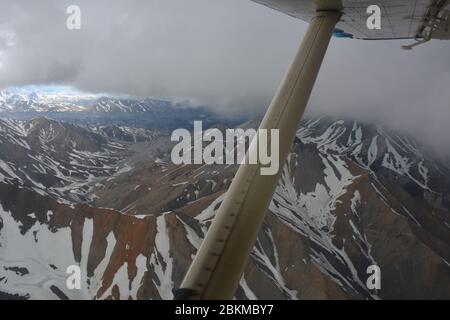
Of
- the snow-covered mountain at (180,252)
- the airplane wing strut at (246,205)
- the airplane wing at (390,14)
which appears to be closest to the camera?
the airplane wing strut at (246,205)

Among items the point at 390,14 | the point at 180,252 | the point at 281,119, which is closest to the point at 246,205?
the point at 281,119

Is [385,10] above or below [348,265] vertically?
above

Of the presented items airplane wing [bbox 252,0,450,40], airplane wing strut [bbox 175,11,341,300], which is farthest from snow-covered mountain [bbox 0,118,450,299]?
airplane wing strut [bbox 175,11,341,300]

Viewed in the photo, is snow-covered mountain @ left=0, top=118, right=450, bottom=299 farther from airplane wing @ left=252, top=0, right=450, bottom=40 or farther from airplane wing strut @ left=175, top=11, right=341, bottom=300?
airplane wing strut @ left=175, top=11, right=341, bottom=300

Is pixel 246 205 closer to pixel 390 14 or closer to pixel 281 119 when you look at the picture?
pixel 281 119

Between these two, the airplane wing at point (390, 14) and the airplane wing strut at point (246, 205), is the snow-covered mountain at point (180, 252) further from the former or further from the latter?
the airplane wing strut at point (246, 205)

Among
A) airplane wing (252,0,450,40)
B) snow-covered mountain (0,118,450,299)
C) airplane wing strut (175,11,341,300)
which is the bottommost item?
snow-covered mountain (0,118,450,299)

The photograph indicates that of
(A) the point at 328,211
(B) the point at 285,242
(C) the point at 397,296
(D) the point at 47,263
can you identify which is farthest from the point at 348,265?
(D) the point at 47,263

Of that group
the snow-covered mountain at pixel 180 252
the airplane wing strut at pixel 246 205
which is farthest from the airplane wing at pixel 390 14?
the snow-covered mountain at pixel 180 252
